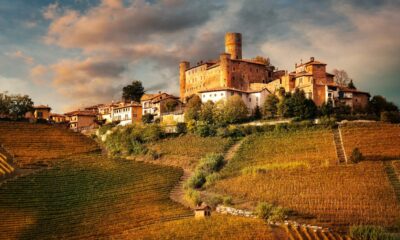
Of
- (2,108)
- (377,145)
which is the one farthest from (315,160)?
(2,108)

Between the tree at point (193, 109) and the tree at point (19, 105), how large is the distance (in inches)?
1031

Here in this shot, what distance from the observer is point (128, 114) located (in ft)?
305

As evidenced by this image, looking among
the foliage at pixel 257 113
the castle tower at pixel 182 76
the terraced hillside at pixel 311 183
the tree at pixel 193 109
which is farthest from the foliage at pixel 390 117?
the castle tower at pixel 182 76

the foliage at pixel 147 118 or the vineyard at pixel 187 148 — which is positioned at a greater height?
the foliage at pixel 147 118

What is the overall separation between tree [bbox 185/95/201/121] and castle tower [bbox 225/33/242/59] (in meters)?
15.1

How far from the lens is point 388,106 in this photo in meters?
76.6

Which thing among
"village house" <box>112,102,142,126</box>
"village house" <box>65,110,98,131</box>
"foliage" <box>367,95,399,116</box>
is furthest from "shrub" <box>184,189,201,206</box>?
"village house" <box>65,110,98,131</box>

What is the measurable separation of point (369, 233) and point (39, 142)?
4763 cm

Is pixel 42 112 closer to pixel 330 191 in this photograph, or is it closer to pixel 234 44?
pixel 234 44

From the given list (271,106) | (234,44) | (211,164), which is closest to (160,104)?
(234,44)

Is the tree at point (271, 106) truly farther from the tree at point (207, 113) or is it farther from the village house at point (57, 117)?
the village house at point (57, 117)

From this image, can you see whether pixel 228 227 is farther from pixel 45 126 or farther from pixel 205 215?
pixel 45 126

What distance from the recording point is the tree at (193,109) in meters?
80.3

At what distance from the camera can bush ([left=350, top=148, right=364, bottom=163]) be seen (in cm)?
5928
